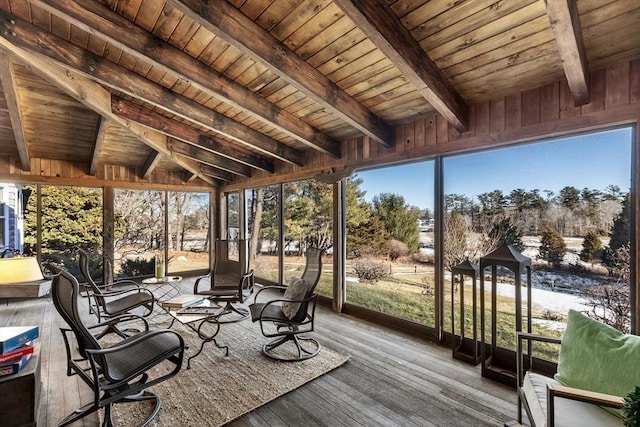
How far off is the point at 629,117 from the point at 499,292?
186 cm

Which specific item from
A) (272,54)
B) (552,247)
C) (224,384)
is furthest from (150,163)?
(552,247)

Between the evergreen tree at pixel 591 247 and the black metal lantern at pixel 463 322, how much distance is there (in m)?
0.86

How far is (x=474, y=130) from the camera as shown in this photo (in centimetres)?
306

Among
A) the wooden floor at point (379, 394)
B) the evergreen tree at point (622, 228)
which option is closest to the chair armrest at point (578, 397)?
the wooden floor at point (379, 394)

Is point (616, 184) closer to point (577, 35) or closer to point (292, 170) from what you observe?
point (577, 35)

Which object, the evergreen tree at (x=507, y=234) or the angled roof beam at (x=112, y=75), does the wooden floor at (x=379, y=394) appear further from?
the angled roof beam at (x=112, y=75)

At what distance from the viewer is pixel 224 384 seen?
2584mm

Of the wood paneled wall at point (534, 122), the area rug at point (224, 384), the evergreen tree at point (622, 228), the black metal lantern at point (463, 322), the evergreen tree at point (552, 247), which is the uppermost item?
the wood paneled wall at point (534, 122)

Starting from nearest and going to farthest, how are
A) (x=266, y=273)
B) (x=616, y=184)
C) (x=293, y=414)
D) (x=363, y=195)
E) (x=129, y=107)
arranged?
1. (x=293, y=414)
2. (x=616, y=184)
3. (x=129, y=107)
4. (x=363, y=195)
5. (x=266, y=273)

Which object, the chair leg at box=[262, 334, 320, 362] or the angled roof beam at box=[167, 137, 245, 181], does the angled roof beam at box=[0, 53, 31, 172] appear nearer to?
the angled roof beam at box=[167, 137, 245, 181]

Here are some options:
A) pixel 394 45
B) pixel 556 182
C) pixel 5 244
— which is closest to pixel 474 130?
pixel 556 182

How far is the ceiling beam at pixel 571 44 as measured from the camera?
1652mm

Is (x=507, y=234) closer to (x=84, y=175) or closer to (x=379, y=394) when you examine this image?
(x=379, y=394)

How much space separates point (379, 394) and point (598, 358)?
153 cm
